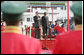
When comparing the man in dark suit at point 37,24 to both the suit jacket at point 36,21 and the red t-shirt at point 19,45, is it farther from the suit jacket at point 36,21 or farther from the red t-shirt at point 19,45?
the red t-shirt at point 19,45

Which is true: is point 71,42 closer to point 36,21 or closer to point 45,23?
point 45,23

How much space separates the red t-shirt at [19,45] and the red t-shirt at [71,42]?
19 cm

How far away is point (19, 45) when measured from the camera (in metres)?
1.61

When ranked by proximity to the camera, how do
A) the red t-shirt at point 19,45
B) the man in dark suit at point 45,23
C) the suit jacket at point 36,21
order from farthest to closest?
the suit jacket at point 36,21 → the man in dark suit at point 45,23 → the red t-shirt at point 19,45

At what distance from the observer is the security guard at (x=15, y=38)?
161cm

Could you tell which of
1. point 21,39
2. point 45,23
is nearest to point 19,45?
point 21,39

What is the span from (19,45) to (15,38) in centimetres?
6

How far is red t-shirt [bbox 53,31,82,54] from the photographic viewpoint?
66.3 inches

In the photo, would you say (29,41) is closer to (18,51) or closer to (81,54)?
(18,51)

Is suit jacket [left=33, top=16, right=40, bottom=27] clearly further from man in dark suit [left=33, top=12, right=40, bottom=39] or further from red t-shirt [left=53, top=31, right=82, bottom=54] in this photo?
red t-shirt [left=53, top=31, right=82, bottom=54]

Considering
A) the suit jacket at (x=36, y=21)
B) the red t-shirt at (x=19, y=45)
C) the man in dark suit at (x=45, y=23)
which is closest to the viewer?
the red t-shirt at (x=19, y=45)

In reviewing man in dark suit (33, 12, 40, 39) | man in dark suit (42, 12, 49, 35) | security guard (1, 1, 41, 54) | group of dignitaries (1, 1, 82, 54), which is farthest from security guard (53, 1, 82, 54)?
man in dark suit (33, 12, 40, 39)

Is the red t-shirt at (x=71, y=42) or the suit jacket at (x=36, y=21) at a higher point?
the suit jacket at (x=36, y=21)

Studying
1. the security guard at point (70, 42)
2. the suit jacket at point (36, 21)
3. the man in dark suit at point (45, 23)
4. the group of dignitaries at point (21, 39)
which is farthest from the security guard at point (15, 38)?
the suit jacket at point (36, 21)
